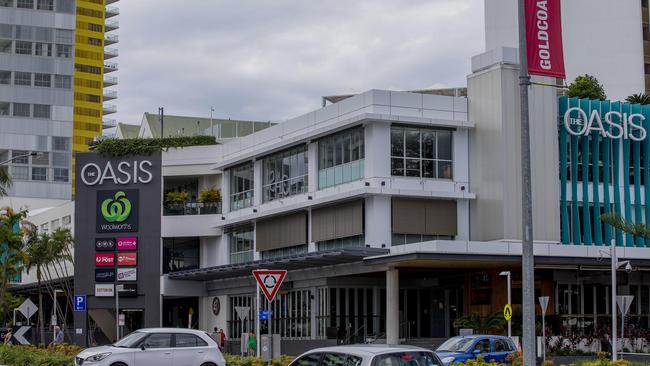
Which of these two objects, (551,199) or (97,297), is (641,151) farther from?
(97,297)

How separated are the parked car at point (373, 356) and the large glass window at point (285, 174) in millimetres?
32785

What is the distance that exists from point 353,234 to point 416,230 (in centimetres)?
267

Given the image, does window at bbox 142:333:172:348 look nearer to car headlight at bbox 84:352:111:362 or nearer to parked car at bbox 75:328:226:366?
parked car at bbox 75:328:226:366

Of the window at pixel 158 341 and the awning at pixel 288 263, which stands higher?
the awning at pixel 288 263

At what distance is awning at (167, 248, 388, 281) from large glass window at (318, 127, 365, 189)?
3.84 meters

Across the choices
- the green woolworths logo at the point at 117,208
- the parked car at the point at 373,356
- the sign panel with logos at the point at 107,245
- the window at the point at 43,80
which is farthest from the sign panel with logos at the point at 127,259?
the window at the point at 43,80

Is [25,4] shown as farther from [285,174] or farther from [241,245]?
[285,174]

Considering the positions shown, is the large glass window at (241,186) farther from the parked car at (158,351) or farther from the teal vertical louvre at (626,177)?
the parked car at (158,351)

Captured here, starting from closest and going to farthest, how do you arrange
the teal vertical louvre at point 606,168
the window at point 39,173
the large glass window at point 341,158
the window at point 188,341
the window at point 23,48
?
the window at point 188,341 → the large glass window at point 341,158 → the teal vertical louvre at point 606,168 → the window at point 23,48 → the window at point 39,173

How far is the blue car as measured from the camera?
3142cm

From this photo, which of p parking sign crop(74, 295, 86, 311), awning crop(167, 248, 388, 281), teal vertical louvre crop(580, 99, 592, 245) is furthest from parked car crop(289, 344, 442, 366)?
p parking sign crop(74, 295, 86, 311)

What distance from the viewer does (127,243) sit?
195ft

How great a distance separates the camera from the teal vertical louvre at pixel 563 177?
155 ft

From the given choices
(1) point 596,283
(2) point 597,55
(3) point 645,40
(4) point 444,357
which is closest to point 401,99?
(1) point 596,283
